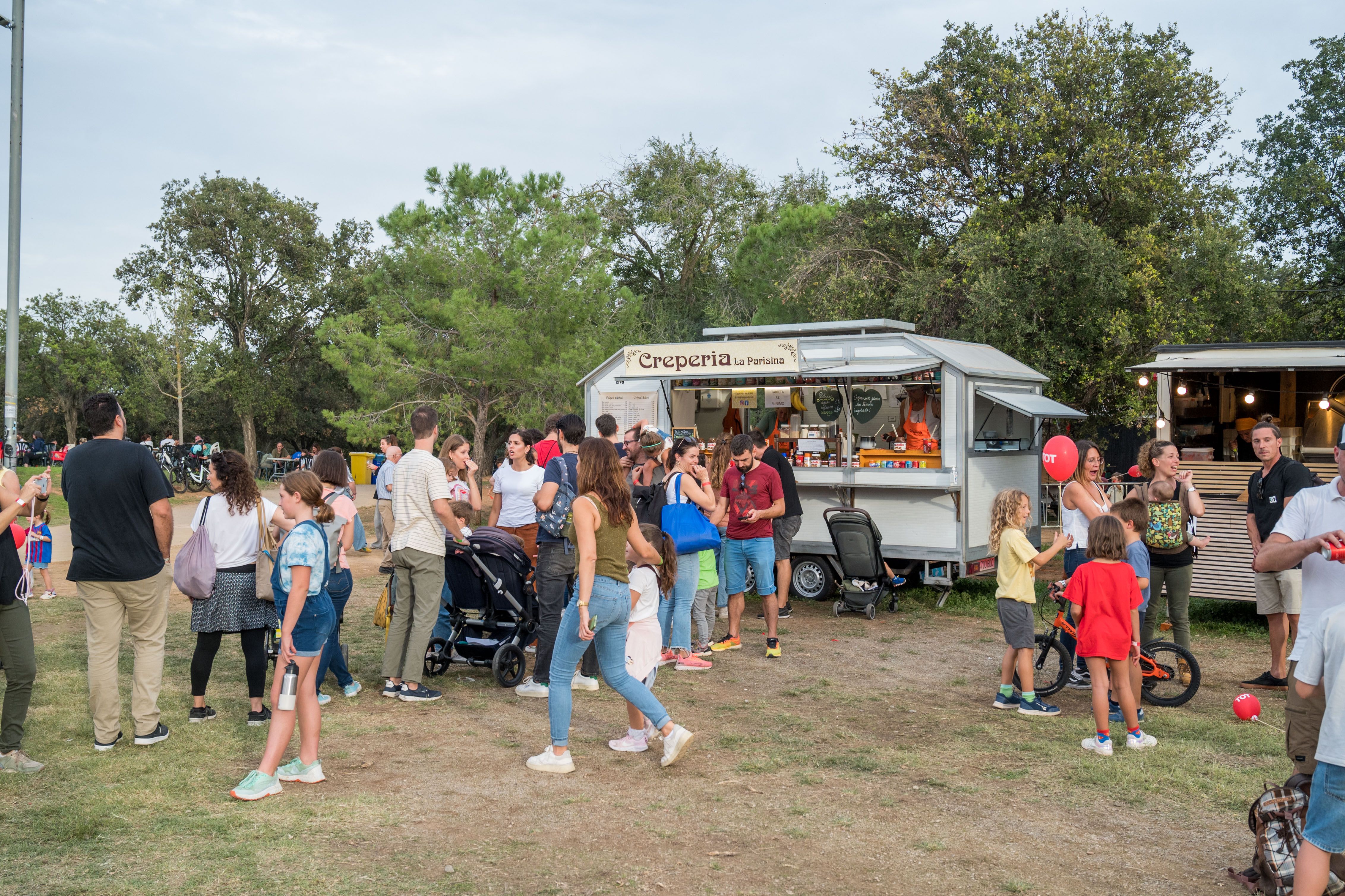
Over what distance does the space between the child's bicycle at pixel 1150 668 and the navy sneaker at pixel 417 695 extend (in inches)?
148

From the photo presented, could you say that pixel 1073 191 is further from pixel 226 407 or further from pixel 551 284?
pixel 226 407

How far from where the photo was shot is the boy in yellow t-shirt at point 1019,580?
6254mm

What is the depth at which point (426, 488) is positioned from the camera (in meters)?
6.43

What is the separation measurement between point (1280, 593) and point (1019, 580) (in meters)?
2.15

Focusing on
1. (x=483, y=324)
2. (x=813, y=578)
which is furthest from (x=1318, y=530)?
(x=483, y=324)

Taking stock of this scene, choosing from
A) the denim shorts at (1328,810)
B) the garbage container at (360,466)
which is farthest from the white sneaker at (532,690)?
the garbage container at (360,466)

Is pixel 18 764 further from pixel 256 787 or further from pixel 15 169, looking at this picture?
pixel 15 169

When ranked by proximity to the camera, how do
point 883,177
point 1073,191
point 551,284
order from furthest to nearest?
1. point 551,284
2. point 883,177
3. point 1073,191

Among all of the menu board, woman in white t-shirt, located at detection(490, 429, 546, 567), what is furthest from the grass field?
the menu board

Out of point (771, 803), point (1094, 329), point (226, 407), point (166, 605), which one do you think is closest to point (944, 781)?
point (771, 803)

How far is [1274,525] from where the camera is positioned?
21.9ft

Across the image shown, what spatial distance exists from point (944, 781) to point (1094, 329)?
1050 centimetres

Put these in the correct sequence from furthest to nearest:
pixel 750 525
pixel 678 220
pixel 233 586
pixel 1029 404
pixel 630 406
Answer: pixel 678 220 → pixel 630 406 → pixel 1029 404 → pixel 750 525 → pixel 233 586

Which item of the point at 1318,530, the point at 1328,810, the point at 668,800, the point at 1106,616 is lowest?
the point at 668,800
